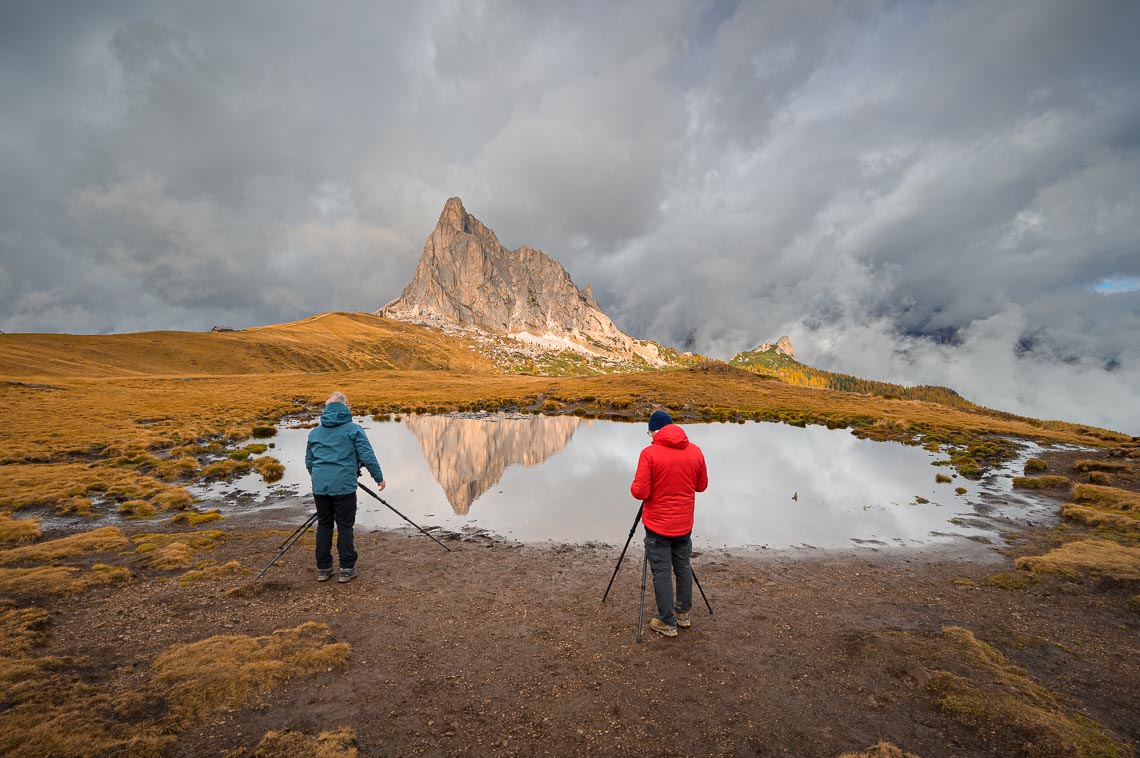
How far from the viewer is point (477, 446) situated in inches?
1351

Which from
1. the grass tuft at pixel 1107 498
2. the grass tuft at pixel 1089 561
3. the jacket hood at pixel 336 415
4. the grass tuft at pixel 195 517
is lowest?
the grass tuft at pixel 195 517

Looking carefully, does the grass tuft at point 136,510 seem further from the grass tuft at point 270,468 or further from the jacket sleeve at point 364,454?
the jacket sleeve at point 364,454

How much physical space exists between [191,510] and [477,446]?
61.3 feet

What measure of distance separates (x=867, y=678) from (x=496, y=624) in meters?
6.97

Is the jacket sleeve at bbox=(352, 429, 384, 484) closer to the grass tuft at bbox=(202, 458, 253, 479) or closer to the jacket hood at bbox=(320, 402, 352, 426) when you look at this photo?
the jacket hood at bbox=(320, 402, 352, 426)

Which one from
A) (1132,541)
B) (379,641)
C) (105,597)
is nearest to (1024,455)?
(1132,541)

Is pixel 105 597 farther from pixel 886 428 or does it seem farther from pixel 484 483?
pixel 886 428

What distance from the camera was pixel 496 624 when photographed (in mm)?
9492

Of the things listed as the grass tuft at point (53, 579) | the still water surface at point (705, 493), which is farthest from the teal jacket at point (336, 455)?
the still water surface at point (705, 493)

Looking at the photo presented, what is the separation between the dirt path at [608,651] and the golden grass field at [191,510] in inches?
20.3

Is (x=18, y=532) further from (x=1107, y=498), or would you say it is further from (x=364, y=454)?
(x=1107, y=498)

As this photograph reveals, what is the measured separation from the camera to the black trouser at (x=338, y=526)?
11.2m

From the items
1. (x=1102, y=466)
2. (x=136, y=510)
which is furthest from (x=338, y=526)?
(x=1102, y=466)

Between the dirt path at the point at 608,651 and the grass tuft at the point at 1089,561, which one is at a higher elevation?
the grass tuft at the point at 1089,561
